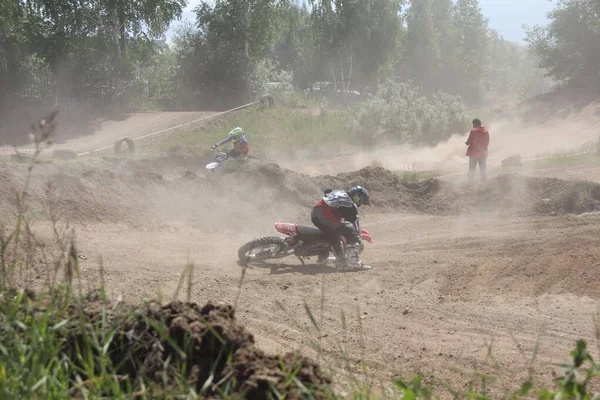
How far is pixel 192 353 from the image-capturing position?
428 cm

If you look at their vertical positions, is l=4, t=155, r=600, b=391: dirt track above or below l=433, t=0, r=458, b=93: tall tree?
below

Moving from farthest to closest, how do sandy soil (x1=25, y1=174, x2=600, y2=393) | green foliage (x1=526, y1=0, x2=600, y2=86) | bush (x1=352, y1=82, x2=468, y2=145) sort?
green foliage (x1=526, y1=0, x2=600, y2=86) → bush (x1=352, y1=82, x2=468, y2=145) → sandy soil (x1=25, y1=174, x2=600, y2=393)

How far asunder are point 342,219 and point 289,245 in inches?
38.3

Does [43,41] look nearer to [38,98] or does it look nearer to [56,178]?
[38,98]

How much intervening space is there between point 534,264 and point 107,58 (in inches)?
1177

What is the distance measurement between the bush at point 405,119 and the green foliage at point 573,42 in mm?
13018

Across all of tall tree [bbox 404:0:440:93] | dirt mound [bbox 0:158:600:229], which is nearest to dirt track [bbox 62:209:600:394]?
dirt mound [bbox 0:158:600:229]

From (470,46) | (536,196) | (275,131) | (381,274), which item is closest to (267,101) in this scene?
(275,131)

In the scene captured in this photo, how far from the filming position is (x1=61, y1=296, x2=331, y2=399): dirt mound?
13.1 feet

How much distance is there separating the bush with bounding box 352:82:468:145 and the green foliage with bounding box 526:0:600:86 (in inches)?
513

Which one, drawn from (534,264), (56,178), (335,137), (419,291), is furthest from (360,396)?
(335,137)

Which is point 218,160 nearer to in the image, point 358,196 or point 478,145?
point 478,145

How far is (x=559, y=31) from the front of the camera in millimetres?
48594

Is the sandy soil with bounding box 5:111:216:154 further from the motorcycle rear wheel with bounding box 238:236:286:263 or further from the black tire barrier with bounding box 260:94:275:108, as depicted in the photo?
the motorcycle rear wheel with bounding box 238:236:286:263
